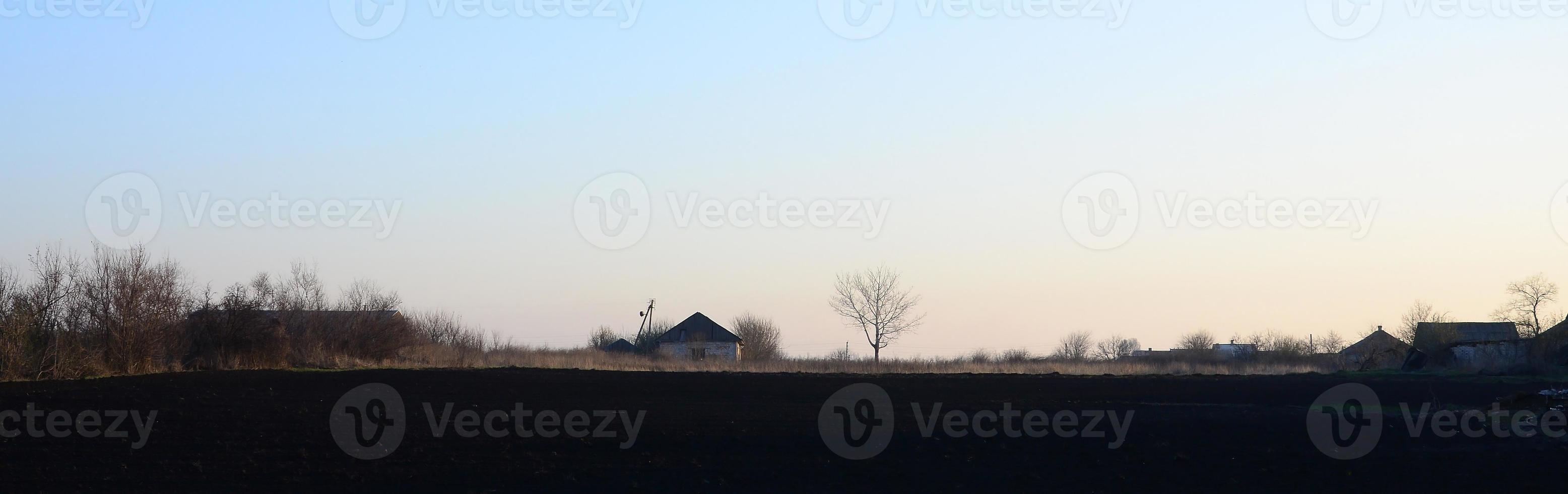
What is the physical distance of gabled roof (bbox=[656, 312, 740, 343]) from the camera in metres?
67.9

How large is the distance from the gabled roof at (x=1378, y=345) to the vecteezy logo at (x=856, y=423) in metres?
42.0

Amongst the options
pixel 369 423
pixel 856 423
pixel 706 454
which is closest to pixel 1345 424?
pixel 856 423

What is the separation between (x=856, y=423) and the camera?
17250 millimetres

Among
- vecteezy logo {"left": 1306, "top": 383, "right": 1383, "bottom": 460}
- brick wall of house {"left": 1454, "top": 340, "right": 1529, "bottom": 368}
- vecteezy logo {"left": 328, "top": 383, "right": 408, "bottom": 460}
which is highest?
brick wall of house {"left": 1454, "top": 340, "right": 1529, "bottom": 368}

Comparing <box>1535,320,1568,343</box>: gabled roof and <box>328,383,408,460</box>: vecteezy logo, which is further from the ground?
<box>1535,320,1568,343</box>: gabled roof

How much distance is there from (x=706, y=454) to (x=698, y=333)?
55.0m

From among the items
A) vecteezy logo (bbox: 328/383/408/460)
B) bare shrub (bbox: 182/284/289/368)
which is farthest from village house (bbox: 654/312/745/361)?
vecteezy logo (bbox: 328/383/408/460)

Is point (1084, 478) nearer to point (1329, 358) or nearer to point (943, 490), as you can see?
point (943, 490)

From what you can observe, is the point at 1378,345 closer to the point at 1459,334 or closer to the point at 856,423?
the point at 1459,334

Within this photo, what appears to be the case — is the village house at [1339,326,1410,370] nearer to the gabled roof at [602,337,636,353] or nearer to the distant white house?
the distant white house

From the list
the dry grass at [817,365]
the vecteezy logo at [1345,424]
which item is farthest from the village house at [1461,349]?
the vecteezy logo at [1345,424]

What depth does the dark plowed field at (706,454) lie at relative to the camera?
11250 millimetres

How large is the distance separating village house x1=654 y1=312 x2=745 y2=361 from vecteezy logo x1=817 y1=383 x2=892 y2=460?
4176cm

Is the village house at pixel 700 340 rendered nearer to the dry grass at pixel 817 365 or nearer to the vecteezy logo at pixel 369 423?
the dry grass at pixel 817 365
